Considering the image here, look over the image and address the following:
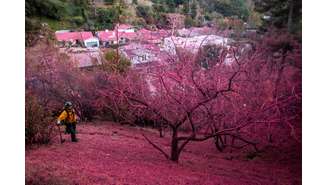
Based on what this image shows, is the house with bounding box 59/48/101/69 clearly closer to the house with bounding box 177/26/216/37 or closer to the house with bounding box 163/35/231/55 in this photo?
the house with bounding box 163/35/231/55

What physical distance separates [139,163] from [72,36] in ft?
4.36

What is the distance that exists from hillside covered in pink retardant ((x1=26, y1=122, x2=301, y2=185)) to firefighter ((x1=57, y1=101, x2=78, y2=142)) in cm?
6

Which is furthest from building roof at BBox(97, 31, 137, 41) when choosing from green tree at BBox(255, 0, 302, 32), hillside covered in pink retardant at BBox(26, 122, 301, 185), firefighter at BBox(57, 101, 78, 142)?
green tree at BBox(255, 0, 302, 32)

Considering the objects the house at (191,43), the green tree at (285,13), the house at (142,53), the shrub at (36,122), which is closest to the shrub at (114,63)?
the house at (142,53)

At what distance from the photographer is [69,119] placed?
527 cm

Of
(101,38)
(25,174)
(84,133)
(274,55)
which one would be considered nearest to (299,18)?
(274,55)

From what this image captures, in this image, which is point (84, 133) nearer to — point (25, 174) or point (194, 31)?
point (25, 174)

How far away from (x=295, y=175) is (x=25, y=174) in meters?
2.49

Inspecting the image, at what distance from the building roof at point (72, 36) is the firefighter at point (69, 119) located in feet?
1.95

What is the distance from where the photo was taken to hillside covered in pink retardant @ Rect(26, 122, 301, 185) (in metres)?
5.14

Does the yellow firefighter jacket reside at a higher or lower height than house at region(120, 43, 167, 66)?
lower

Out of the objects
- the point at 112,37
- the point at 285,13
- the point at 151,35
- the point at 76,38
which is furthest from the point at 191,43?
the point at 76,38

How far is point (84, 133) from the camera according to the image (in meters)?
5.32

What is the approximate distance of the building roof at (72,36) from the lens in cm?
522
